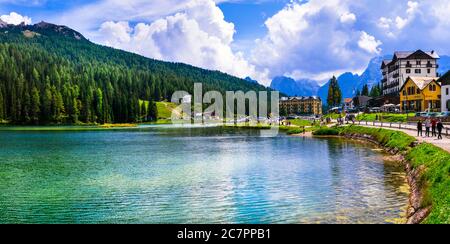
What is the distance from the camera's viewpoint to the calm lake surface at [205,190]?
947 inches

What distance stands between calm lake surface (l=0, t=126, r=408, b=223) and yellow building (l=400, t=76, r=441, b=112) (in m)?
72.4

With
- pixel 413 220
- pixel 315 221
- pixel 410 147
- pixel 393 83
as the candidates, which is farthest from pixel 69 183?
pixel 393 83

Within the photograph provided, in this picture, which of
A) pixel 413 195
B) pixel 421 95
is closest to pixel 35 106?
pixel 421 95

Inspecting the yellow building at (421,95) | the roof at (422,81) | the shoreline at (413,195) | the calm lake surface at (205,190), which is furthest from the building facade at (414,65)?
the calm lake surface at (205,190)

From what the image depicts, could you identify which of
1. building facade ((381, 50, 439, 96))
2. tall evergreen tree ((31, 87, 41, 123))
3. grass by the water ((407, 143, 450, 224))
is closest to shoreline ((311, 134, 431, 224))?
grass by the water ((407, 143, 450, 224))

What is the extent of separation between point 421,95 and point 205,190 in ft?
333

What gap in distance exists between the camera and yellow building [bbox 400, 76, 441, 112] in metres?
114

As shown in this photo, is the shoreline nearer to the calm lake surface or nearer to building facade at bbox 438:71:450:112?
the calm lake surface

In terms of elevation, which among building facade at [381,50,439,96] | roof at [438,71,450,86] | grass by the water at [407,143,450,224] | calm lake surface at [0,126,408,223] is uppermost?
building facade at [381,50,439,96]

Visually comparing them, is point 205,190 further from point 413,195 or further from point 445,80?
point 445,80

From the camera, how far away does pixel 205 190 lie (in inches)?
1266

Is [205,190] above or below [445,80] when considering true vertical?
below
